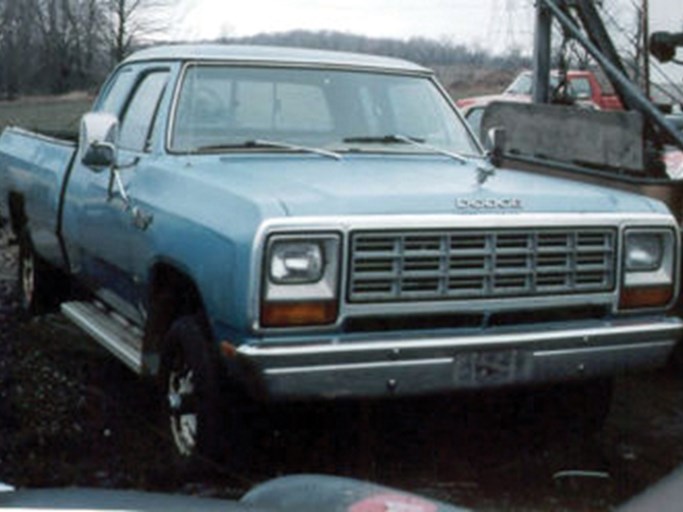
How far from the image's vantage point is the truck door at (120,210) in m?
5.60

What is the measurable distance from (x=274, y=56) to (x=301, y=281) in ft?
6.53

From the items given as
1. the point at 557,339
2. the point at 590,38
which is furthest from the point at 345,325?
the point at 590,38

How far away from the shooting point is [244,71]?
5957 mm

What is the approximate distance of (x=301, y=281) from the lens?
447 centimetres

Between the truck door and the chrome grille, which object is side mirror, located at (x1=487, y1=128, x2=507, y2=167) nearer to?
the chrome grille

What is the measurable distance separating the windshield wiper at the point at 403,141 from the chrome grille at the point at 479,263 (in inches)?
43.0

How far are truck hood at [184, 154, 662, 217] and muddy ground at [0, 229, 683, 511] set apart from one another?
924mm

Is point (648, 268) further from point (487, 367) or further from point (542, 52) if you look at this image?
point (542, 52)

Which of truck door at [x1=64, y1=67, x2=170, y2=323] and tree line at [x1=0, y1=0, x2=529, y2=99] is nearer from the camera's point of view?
truck door at [x1=64, y1=67, x2=170, y2=323]

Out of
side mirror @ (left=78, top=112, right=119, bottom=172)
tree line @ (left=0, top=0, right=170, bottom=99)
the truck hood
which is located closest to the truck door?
side mirror @ (left=78, top=112, right=119, bottom=172)

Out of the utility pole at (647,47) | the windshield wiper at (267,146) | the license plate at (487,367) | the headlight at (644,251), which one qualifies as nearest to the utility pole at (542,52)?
the utility pole at (647,47)

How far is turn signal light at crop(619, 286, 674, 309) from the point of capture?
5.12 meters

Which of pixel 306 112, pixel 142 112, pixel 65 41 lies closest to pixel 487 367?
pixel 306 112

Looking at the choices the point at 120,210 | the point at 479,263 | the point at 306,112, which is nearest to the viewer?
the point at 479,263
